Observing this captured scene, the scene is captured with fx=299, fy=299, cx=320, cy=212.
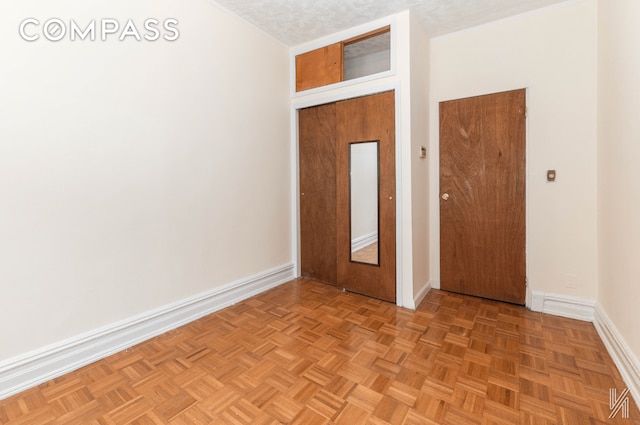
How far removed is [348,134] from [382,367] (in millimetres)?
2237

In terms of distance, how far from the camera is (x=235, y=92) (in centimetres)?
297

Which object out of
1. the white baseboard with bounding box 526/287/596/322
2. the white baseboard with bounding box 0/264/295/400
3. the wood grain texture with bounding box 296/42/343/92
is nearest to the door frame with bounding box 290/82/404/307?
the wood grain texture with bounding box 296/42/343/92

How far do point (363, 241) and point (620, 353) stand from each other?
2041 mm

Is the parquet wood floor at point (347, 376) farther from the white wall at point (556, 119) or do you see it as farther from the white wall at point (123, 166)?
the white wall at point (556, 119)

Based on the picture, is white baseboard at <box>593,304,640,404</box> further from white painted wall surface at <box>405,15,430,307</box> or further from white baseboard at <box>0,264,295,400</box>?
white baseboard at <box>0,264,295,400</box>

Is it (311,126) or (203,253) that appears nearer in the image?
(203,253)

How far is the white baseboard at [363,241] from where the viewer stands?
3.14m

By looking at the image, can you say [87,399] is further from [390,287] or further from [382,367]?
[390,287]

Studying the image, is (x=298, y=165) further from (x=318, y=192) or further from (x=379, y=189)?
(x=379, y=189)

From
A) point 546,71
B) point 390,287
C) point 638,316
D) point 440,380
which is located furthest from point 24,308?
point 546,71

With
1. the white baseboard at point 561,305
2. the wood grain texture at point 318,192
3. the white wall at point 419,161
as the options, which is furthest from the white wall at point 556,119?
the wood grain texture at point 318,192

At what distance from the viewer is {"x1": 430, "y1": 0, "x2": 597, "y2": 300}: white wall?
102 inches

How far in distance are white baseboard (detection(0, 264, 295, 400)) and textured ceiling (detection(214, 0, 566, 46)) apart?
264 centimetres

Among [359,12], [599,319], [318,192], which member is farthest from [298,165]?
[599,319]
